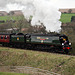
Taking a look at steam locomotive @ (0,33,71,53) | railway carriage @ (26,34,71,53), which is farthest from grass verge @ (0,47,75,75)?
steam locomotive @ (0,33,71,53)

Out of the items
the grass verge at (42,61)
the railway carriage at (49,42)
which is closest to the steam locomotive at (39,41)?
the railway carriage at (49,42)

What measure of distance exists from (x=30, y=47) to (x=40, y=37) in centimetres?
354

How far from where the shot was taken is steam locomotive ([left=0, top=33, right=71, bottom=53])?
2070 centimetres

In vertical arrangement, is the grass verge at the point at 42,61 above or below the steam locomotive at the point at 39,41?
below

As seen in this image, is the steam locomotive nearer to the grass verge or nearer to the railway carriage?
the railway carriage

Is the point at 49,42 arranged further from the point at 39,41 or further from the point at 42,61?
the point at 42,61

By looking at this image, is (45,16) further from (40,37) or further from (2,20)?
(2,20)

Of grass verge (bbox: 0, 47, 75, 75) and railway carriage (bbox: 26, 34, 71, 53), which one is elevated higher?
railway carriage (bbox: 26, 34, 71, 53)

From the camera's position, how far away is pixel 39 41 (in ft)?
75.4

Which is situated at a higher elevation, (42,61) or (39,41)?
(39,41)

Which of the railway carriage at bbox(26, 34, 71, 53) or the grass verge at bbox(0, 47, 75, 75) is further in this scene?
→ the railway carriage at bbox(26, 34, 71, 53)

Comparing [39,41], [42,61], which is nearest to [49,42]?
[39,41]

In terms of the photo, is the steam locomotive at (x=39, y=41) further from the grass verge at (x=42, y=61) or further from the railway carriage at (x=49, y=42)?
the grass verge at (x=42, y=61)

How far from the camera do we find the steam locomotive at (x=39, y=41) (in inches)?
815
